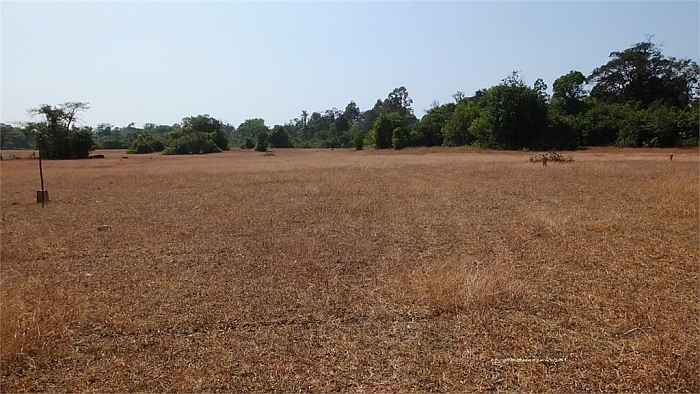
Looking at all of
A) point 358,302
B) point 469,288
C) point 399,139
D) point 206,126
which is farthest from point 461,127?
point 358,302

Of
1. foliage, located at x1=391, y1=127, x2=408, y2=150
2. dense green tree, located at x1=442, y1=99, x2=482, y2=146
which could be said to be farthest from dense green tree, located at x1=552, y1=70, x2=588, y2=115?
foliage, located at x1=391, y1=127, x2=408, y2=150

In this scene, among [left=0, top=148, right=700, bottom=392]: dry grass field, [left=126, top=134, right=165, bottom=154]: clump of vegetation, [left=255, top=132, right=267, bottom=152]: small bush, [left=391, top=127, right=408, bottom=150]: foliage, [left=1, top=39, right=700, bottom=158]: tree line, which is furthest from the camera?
[left=255, top=132, right=267, bottom=152]: small bush

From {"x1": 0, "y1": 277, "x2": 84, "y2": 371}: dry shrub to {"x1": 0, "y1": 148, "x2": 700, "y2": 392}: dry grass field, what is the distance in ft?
0.08

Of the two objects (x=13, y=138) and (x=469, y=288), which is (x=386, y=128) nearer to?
(x=13, y=138)

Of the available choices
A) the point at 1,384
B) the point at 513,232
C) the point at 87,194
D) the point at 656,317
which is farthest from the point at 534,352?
the point at 87,194

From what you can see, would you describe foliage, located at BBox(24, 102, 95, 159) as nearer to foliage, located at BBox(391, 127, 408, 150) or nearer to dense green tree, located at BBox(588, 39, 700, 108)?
foliage, located at BBox(391, 127, 408, 150)

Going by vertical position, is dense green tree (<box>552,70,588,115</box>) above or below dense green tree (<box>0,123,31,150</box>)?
above

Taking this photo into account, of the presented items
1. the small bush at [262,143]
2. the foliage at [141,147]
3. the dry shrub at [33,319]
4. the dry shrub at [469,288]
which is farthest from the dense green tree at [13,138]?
the dry shrub at [469,288]

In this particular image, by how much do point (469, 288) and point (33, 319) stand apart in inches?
164

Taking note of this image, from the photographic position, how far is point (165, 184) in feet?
62.0

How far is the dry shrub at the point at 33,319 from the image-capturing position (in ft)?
12.6

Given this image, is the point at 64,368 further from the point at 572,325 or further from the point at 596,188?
the point at 596,188

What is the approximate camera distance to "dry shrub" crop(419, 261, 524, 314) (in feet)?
15.4

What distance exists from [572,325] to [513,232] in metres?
4.08
